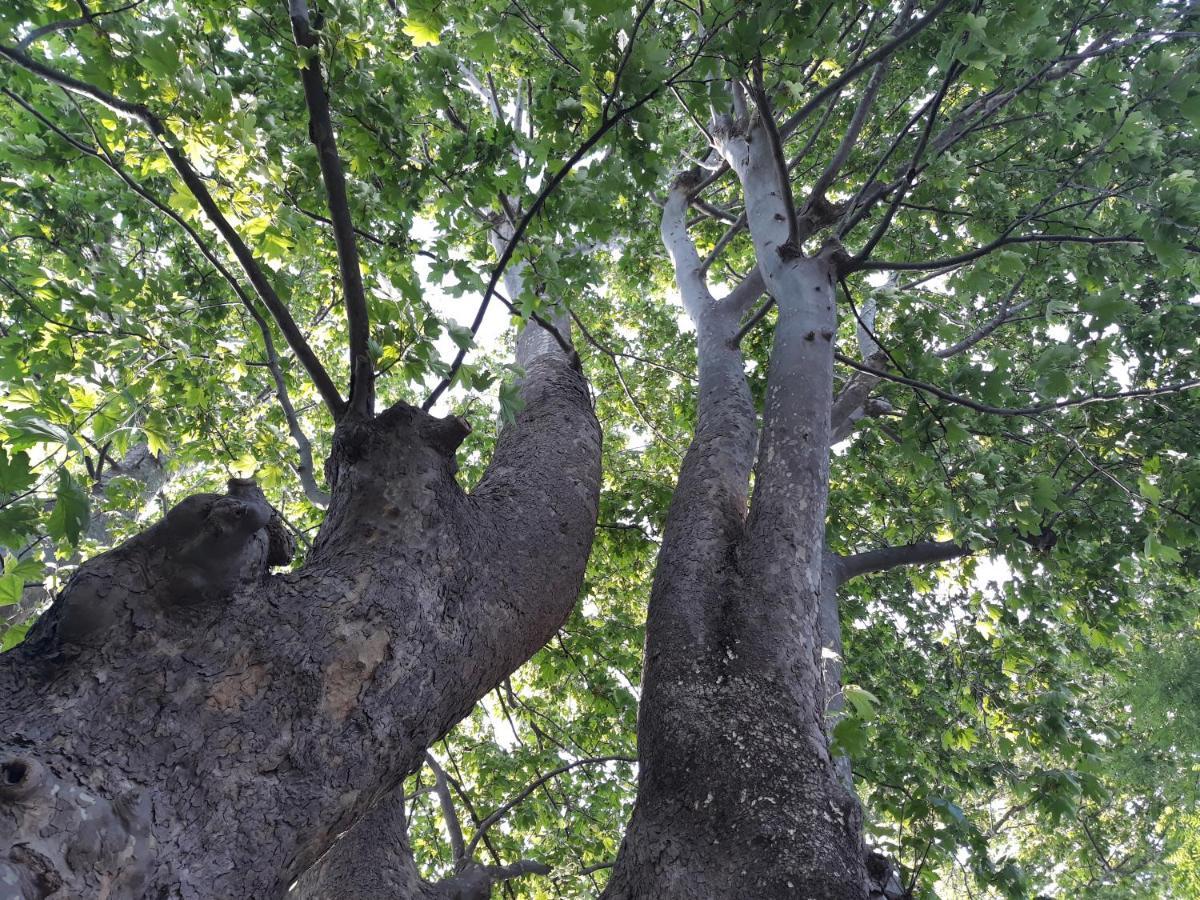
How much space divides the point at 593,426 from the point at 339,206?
5.27ft

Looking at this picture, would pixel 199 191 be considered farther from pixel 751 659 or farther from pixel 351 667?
pixel 751 659

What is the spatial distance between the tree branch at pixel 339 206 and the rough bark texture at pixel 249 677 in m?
0.13

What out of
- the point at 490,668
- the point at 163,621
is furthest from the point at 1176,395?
the point at 163,621

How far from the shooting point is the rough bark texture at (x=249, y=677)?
1.13m

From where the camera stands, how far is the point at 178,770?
1.24 m

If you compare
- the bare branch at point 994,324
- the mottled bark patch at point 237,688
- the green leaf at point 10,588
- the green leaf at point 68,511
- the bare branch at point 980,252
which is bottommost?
the mottled bark patch at point 237,688

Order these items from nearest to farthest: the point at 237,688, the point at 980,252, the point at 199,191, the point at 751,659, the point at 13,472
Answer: the point at 237,688 < the point at 13,472 < the point at 199,191 < the point at 751,659 < the point at 980,252

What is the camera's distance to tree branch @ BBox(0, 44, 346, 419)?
1848 millimetres

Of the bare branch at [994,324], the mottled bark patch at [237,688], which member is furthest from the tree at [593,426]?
the bare branch at [994,324]

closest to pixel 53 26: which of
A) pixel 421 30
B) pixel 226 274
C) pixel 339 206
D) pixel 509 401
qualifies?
pixel 226 274

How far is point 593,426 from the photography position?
126 inches

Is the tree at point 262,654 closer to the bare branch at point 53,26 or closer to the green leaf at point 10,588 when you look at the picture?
the bare branch at point 53,26

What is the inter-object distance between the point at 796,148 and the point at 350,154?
5334mm

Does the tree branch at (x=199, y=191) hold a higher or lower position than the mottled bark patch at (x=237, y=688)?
higher
